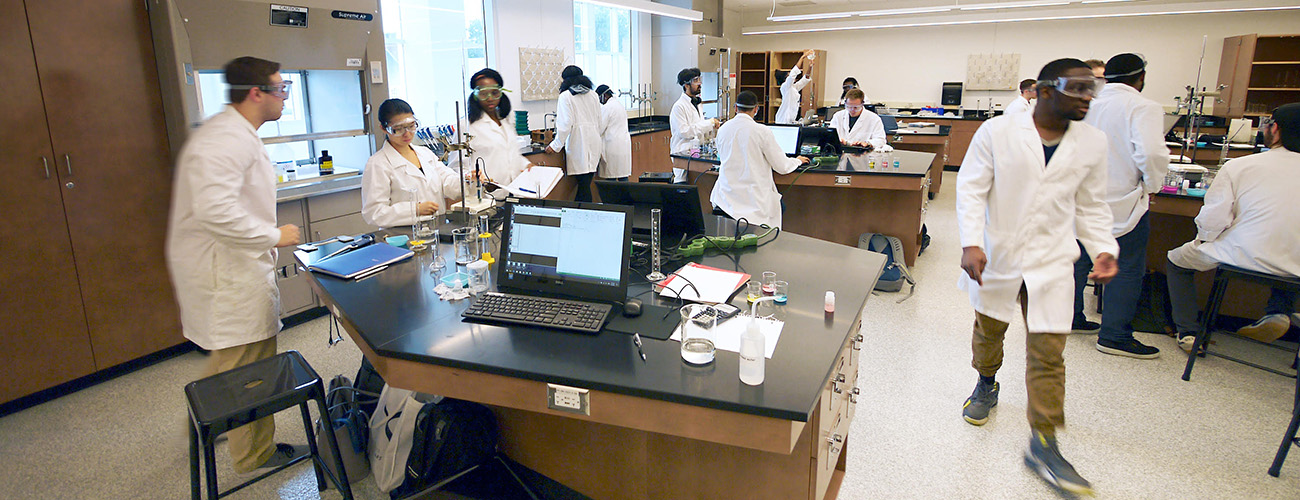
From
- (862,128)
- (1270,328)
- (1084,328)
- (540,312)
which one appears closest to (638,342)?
(540,312)

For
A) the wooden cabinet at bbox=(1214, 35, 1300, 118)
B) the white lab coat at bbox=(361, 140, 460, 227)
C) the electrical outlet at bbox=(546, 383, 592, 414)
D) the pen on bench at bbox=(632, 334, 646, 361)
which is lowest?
the electrical outlet at bbox=(546, 383, 592, 414)

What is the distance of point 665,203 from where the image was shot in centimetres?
233

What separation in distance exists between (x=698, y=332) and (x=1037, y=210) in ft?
4.39

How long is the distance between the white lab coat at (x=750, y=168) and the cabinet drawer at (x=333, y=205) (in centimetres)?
221

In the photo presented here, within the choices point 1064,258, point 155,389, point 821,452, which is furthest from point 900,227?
point 155,389

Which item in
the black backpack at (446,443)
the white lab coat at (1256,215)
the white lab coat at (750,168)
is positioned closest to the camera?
the black backpack at (446,443)

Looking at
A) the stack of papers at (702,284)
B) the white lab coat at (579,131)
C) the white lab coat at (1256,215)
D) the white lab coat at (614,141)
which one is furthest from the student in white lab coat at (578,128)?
the white lab coat at (1256,215)

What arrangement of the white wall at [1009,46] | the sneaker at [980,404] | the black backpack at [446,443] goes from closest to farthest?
the black backpack at [446,443] → the sneaker at [980,404] → the white wall at [1009,46]

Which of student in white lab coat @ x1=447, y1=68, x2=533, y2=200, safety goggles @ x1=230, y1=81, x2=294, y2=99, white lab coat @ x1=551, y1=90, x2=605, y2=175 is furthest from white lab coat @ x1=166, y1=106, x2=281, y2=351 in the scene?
white lab coat @ x1=551, y1=90, x2=605, y2=175

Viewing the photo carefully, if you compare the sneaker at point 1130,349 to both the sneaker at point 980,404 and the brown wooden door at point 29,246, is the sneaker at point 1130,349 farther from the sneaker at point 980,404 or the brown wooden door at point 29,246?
the brown wooden door at point 29,246

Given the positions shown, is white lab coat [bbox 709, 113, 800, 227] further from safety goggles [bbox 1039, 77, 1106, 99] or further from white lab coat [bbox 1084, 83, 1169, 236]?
safety goggles [bbox 1039, 77, 1106, 99]

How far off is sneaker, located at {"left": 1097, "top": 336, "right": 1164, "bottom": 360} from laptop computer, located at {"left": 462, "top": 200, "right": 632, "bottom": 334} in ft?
9.52

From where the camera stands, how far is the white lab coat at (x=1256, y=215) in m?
2.77

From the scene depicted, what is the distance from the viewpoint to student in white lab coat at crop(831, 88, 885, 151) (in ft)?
19.9
